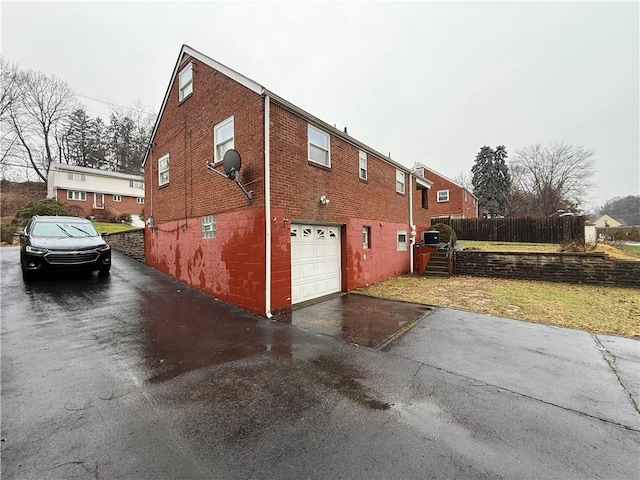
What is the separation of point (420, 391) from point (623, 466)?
169 cm

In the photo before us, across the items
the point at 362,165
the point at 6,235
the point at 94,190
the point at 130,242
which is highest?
the point at 94,190

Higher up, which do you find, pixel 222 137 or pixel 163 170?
pixel 222 137

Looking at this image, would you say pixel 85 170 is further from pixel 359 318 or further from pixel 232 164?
pixel 359 318

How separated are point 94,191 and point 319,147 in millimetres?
31039

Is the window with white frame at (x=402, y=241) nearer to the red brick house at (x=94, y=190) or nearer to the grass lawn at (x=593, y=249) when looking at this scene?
the grass lawn at (x=593, y=249)

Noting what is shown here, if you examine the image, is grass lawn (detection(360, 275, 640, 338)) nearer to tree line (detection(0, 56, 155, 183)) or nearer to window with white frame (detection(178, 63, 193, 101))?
window with white frame (detection(178, 63, 193, 101))

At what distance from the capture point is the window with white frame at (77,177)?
1064 inches

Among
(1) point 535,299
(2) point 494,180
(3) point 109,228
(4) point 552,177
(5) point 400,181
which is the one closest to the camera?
(1) point 535,299

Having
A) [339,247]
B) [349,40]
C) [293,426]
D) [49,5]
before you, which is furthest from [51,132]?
[293,426]

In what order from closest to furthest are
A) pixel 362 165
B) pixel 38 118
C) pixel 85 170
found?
pixel 362 165 → pixel 85 170 → pixel 38 118

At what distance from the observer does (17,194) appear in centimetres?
2919

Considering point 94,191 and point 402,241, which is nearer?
point 402,241

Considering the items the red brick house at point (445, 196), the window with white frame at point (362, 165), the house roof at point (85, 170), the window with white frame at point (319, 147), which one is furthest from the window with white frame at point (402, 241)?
the house roof at point (85, 170)

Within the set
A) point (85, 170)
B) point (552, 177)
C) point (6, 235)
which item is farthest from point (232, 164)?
point (552, 177)
